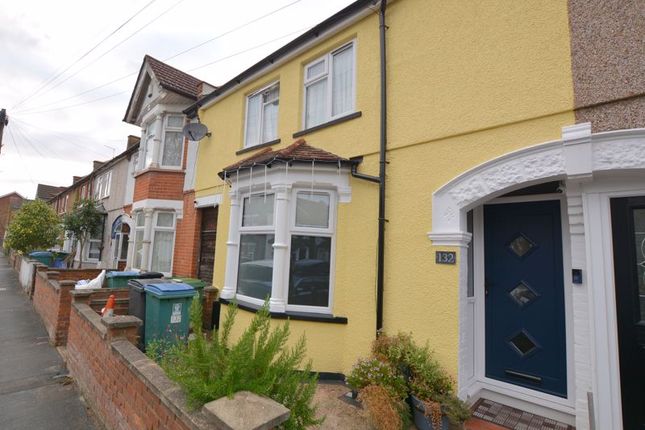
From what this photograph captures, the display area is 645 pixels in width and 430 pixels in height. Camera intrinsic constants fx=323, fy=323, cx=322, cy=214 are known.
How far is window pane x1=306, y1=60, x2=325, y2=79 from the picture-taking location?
5822 millimetres

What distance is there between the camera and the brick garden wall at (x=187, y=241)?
8406mm

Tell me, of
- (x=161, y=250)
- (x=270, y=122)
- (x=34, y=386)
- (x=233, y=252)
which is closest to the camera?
(x=34, y=386)

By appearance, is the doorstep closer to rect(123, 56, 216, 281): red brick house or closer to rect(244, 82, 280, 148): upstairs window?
rect(244, 82, 280, 148): upstairs window

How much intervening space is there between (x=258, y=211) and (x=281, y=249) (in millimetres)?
1089

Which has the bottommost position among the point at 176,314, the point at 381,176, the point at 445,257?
the point at 176,314

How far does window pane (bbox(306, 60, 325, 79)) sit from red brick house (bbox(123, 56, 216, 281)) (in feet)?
14.5

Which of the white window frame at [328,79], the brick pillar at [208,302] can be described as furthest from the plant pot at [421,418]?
the brick pillar at [208,302]

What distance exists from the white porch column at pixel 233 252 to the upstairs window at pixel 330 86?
6.49 ft

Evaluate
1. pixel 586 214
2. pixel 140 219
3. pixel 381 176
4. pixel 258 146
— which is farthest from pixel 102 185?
pixel 586 214

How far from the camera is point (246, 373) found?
219cm

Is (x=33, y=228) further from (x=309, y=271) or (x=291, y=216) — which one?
(x=309, y=271)

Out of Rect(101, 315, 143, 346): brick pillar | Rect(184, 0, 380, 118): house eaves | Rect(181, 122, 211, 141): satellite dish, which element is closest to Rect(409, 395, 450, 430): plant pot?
Rect(101, 315, 143, 346): brick pillar

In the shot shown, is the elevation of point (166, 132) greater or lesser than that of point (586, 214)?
greater

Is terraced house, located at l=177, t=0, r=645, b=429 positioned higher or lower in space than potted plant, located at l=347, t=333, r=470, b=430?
higher
